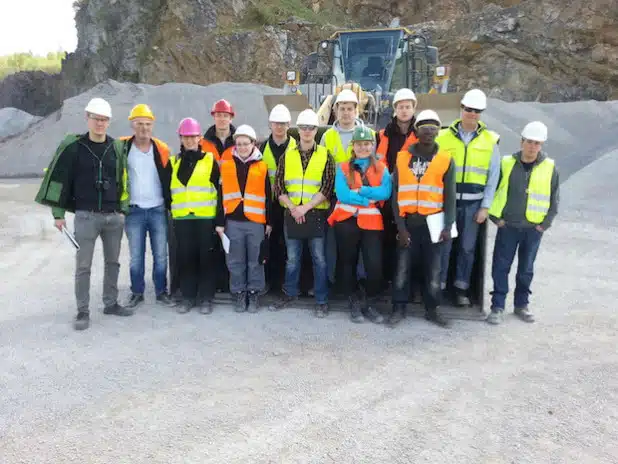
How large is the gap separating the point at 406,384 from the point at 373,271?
139 centimetres

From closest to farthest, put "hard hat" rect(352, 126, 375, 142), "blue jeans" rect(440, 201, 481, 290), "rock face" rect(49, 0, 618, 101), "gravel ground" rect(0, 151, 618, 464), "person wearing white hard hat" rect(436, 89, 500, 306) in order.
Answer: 1. "gravel ground" rect(0, 151, 618, 464)
2. "hard hat" rect(352, 126, 375, 142)
3. "person wearing white hard hat" rect(436, 89, 500, 306)
4. "blue jeans" rect(440, 201, 481, 290)
5. "rock face" rect(49, 0, 618, 101)

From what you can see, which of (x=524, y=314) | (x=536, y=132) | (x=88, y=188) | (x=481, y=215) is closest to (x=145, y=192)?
(x=88, y=188)

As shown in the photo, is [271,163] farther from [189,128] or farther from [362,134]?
[362,134]

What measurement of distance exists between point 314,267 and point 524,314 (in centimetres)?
212

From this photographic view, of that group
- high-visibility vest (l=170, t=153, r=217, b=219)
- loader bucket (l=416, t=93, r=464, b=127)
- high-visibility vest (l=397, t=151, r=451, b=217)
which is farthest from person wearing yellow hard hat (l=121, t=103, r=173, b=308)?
loader bucket (l=416, t=93, r=464, b=127)

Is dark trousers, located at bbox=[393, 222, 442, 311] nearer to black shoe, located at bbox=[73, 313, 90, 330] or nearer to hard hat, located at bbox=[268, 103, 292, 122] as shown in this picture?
hard hat, located at bbox=[268, 103, 292, 122]

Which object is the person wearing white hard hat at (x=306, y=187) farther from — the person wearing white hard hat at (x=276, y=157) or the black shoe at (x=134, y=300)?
the black shoe at (x=134, y=300)

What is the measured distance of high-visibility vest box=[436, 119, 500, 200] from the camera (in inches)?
191

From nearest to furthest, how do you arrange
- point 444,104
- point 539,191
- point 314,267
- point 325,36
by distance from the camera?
point 539,191
point 314,267
point 444,104
point 325,36

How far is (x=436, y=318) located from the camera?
4.94m

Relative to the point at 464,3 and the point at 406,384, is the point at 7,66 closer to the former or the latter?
the point at 464,3

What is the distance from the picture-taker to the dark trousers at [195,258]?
510 centimetres

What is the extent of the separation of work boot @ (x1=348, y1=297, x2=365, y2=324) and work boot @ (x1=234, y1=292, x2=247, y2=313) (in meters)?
1.08

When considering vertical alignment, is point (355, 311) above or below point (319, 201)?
below
